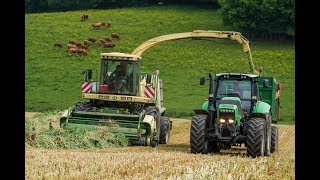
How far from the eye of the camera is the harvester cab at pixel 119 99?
20.3 meters

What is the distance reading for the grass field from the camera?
48906mm

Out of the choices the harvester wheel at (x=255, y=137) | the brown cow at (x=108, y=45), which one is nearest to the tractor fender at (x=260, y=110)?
the harvester wheel at (x=255, y=137)

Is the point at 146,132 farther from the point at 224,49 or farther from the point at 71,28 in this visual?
the point at 71,28

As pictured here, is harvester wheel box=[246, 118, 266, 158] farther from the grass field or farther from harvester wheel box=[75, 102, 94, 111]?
the grass field

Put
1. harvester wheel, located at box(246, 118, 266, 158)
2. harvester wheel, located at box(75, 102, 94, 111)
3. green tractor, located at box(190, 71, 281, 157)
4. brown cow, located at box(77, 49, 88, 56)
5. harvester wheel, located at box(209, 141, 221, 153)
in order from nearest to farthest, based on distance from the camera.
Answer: harvester wheel, located at box(246, 118, 266, 158)
green tractor, located at box(190, 71, 281, 157)
harvester wheel, located at box(209, 141, 221, 153)
harvester wheel, located at box(75, 102, 94, 111)
brown cow, located at box(77, 49, 88, 56)

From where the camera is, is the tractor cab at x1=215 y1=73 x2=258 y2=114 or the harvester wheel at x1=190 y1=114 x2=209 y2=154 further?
the tractor cab at x1=215 y1=73 x2=258 y2=114

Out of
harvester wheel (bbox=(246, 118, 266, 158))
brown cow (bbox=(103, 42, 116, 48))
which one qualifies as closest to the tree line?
brown cow (bbox=(103, 42, 116, 48))

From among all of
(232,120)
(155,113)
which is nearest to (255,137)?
(232,120)

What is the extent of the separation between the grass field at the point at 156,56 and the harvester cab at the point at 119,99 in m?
17.3

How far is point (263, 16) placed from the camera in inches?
2830

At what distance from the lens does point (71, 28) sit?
7269cm

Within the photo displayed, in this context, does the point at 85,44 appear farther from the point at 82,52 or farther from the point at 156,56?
the point at 156,56

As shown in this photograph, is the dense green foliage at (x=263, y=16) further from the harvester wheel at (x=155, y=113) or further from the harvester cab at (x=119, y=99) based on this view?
the harvester wheel at (x=155, y=113)

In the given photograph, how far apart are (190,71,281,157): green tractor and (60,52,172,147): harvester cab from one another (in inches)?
137
